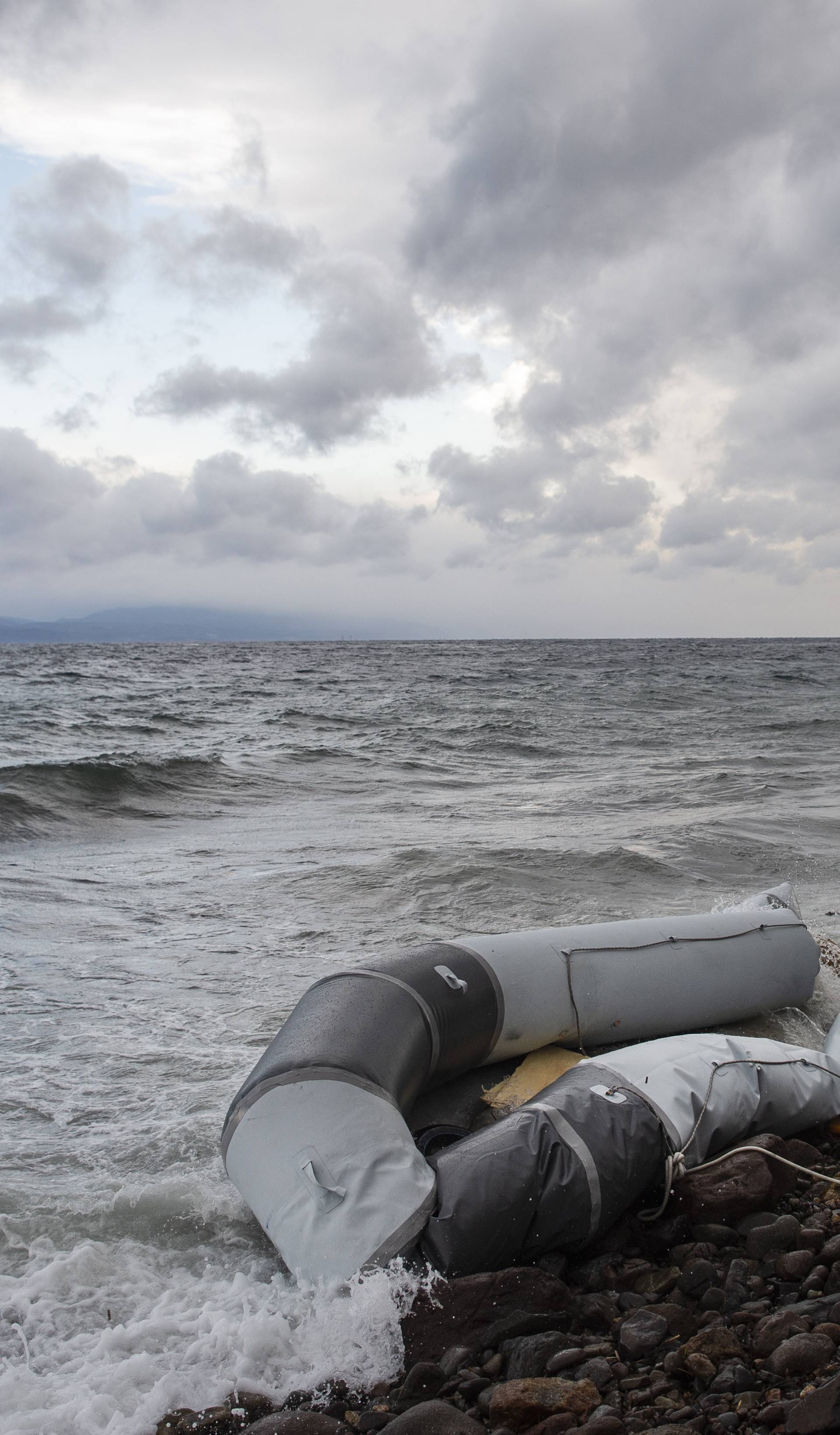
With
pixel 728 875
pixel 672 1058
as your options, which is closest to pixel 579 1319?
pixel 672 1058

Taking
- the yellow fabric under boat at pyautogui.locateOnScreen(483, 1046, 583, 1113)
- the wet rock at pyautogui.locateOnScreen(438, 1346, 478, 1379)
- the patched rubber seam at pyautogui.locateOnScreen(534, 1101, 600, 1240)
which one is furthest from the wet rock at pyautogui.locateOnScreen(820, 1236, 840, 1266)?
the yellow fabric under boat at pyautogui.locateOnScreen(483, 1046, 583, 1113)

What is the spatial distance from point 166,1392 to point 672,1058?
1778 mm

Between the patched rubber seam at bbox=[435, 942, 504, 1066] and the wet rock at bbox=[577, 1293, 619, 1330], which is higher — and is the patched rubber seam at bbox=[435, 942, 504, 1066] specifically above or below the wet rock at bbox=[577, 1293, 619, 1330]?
above

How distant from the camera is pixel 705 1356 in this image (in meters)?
2.01

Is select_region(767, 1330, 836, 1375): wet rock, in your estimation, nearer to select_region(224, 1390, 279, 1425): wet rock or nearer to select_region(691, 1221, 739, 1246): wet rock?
select_region(691, 1221, 739, 1246): wet rock

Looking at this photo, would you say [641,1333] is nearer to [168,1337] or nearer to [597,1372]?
[597,1372]

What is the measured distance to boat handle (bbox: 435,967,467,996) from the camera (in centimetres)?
347

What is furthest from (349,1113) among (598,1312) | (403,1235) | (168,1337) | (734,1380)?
(734,1380)

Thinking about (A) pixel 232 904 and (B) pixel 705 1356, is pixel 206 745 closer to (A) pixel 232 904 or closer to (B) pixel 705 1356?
(A) pixel 232 904

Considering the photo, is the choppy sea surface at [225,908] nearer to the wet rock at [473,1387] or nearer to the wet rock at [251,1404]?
the wet rock at [251,1404]

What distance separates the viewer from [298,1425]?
197 centimetres

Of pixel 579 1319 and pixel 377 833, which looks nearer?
pixel 579 1319

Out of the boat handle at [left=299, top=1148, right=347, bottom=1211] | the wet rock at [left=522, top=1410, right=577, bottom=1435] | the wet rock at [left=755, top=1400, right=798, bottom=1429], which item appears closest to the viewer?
the wet rock at [left=755, top=1400, right=798, bottom=1429]

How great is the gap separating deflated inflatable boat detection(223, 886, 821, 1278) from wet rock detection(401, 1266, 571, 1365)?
3.3 inches
